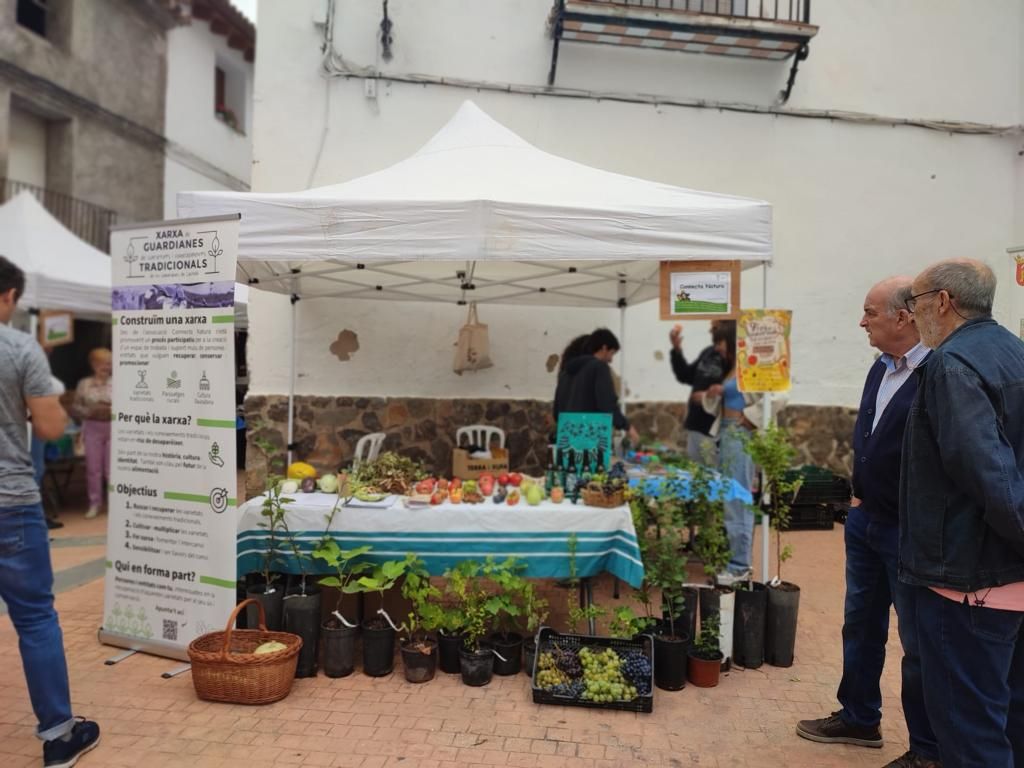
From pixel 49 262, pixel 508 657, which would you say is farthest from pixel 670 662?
pixel 49 262

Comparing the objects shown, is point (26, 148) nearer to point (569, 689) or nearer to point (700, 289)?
point (700, 289)

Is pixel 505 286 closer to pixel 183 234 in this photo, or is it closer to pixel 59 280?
pixel 183 234

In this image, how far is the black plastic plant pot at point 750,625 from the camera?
3762mm

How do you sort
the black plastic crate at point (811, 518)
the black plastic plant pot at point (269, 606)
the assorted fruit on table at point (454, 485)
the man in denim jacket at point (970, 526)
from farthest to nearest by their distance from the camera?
the black plastic crate at point (811, 518), the assorted fruit on table at point (454, 485), the black plastic plant pot at point (269, 606), the man in denim jacket at point (970, 526)

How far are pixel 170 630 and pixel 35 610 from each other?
110cm

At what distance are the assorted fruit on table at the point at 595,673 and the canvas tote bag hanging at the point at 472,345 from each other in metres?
3.73

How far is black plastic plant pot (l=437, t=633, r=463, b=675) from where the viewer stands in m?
3.62

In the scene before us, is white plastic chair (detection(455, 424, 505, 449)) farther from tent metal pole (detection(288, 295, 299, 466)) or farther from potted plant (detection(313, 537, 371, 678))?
potted plant (detection(313, 537, 371, 678))

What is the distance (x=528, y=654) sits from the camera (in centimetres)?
361

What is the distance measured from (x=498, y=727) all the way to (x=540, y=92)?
642 cm

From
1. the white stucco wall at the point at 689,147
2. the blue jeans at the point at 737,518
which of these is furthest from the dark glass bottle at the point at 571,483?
the white stucco wall at the point at 689,147

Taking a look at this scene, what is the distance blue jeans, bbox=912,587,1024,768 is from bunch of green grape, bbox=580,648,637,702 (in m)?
1.42

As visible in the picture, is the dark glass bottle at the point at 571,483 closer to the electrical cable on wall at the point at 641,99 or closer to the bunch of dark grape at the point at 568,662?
the bunch of dark grape at the point at 568,662

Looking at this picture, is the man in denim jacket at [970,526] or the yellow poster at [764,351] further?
the yellow poster at [764,351]
